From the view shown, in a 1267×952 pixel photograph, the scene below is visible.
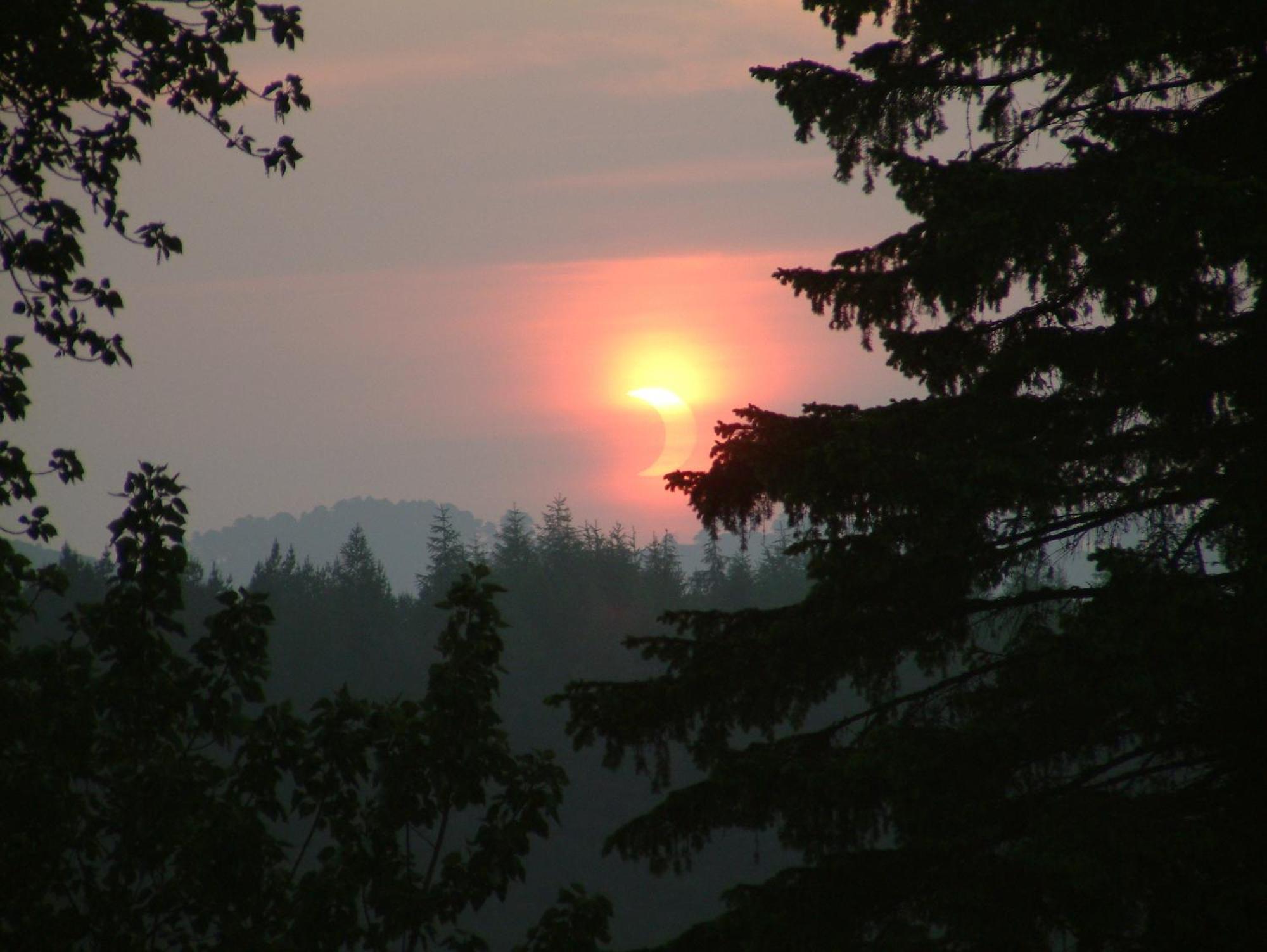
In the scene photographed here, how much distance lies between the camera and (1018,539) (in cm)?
727

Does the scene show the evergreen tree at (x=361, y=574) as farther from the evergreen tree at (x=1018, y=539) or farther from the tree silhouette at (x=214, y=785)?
the evergreen tree at (x=1018, y=539)

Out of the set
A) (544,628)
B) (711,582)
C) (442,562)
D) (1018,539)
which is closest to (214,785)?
(1018,539)

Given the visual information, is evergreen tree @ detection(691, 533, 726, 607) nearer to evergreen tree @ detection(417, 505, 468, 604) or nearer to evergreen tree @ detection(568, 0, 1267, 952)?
evergreen tree @ detection(417, 505, 468, 604)

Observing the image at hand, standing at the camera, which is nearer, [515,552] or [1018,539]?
[1018,539]

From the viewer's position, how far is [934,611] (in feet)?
25.0

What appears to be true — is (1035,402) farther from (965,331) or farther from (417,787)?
(417,787)

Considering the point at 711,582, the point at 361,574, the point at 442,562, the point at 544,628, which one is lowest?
the point at 544,628

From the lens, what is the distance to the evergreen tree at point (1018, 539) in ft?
18.9

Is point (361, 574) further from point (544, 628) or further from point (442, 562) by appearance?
point (544, 628)

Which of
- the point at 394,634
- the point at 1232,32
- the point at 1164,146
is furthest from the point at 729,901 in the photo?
the point at 394,634

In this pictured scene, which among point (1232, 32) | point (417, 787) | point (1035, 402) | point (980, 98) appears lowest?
point (417, 787)

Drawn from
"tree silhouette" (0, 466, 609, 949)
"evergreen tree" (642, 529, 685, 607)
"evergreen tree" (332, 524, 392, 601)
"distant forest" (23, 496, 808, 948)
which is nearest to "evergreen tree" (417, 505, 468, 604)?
"distant forest" (23, 496, 808, 948)

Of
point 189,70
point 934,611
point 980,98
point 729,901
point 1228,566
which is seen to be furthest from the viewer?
point 980,98

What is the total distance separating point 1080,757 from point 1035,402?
95.0 inches
